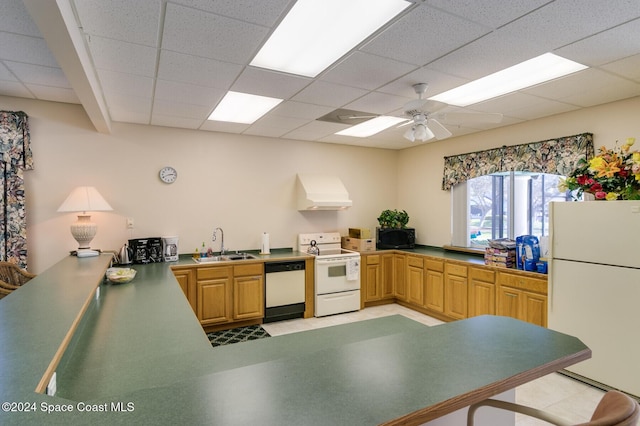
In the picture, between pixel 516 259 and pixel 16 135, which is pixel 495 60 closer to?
Result: pixel 516 259

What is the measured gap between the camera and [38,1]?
148 centimetres

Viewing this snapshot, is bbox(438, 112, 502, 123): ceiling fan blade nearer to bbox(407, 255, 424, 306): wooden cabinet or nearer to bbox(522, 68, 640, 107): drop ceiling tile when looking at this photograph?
bbox(522, 68, 640, 107): drop ceiling tile

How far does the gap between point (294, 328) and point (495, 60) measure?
3533 millimetres

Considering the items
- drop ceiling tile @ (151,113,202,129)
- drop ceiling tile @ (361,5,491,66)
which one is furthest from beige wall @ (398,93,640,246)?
drop ceiling tile @ (151,113,202,129)

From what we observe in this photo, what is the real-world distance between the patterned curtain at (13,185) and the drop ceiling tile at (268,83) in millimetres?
2509

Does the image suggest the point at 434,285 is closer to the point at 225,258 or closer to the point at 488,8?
the point at 225,258

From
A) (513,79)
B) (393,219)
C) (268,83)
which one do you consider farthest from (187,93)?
(393,219)

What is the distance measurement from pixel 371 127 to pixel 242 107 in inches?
70.1

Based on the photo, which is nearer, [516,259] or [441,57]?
[441,57]

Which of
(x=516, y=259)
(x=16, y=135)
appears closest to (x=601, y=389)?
(x=516, y=259)

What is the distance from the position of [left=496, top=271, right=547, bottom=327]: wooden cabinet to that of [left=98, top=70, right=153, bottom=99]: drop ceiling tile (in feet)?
13.3

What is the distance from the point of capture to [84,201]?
3625 millimetres

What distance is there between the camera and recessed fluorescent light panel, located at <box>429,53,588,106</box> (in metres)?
2.53

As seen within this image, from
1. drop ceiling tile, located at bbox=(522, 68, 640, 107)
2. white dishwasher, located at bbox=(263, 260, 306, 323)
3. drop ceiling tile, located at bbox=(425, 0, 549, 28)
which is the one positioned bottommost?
white dishwasher, located at bbox=(263, 260, 306, 323)
